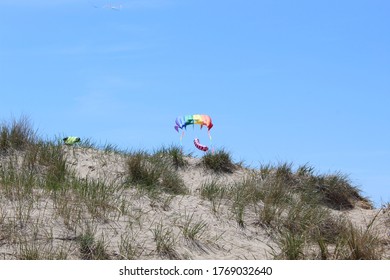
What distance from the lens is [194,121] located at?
1571cm

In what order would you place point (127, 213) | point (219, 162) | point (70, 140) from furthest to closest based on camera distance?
point (219, 162)
point (70, 140)
point (127, 213)

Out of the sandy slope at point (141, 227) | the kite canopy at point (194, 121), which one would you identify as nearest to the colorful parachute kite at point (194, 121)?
the kite canopy at point (194, 121)

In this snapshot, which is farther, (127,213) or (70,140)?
(70,140)

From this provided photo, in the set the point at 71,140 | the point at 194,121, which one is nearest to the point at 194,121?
the point at 194,121

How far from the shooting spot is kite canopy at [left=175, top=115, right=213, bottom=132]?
51.6ft

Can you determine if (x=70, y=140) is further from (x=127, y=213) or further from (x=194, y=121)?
(x=127, y=213)

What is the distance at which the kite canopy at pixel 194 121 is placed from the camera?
15.7 meters

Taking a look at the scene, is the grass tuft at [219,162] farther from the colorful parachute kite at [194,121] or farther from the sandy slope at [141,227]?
the sandy slope at [141,227]

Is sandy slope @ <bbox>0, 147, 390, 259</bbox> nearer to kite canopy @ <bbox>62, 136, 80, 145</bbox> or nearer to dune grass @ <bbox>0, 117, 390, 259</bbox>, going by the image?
dune grass @ <bbox>0, 117, 390, 259</bbox>

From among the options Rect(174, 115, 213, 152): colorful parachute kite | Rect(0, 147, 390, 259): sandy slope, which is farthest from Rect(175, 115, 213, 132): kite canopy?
Rect(0, 147, 390, 259): sandy slope

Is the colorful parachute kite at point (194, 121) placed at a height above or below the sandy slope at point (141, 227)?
above
